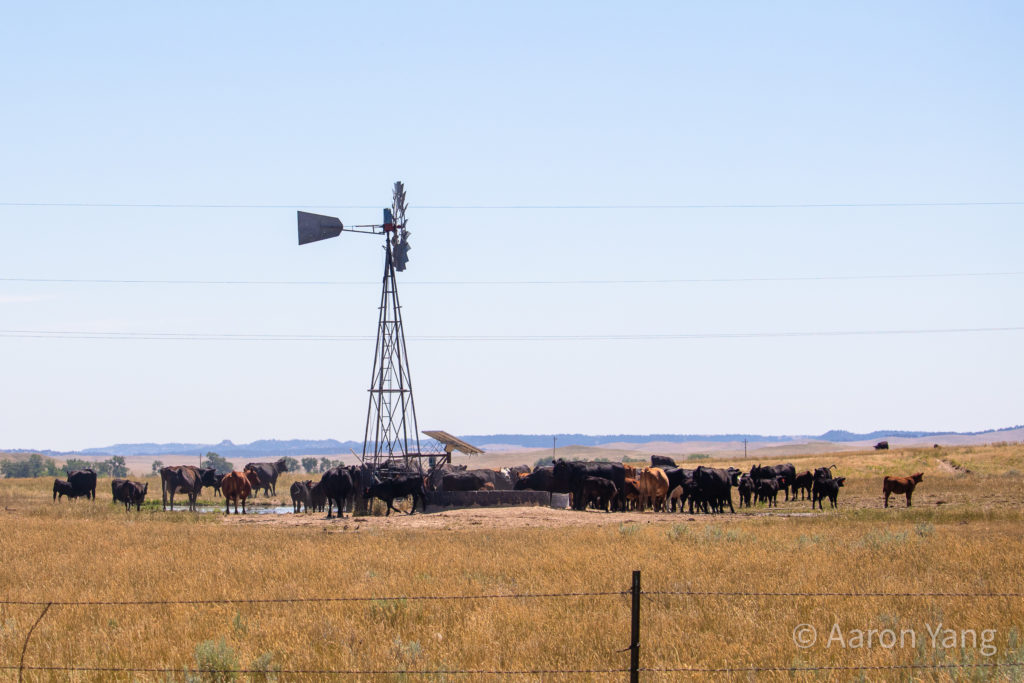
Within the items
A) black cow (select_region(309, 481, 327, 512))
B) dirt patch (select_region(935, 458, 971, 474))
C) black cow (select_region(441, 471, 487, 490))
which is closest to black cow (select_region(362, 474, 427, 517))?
black cow (select_region(309, 481, 327, 512))

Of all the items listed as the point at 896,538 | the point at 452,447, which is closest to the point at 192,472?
the point at 452,447

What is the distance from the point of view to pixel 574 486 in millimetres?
39875

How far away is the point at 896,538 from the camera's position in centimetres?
2058

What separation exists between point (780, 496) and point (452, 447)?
55.9ft

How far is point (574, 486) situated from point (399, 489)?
7.93 metres

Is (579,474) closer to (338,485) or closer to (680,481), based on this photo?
(680,481)

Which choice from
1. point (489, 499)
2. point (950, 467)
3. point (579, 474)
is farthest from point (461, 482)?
point (950, 467)

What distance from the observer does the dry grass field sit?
1096 cm

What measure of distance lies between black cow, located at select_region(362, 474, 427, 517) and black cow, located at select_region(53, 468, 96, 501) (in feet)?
53.0

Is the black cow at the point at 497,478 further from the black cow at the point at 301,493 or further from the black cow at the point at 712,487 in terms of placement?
the black cow at the point at 712,487

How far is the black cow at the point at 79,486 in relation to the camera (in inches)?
1741

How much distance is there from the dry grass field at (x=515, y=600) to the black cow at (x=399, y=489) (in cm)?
897

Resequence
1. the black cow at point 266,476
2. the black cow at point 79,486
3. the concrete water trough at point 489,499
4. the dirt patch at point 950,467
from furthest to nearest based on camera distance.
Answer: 1. the black cow at point 266,476
2. the dirt patch at point 950,467
3. the black cow at point 79,486
4. the concrete water trough at point 489,499

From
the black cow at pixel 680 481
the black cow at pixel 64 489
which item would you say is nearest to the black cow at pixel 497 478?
the black cow at pixel 680 481
